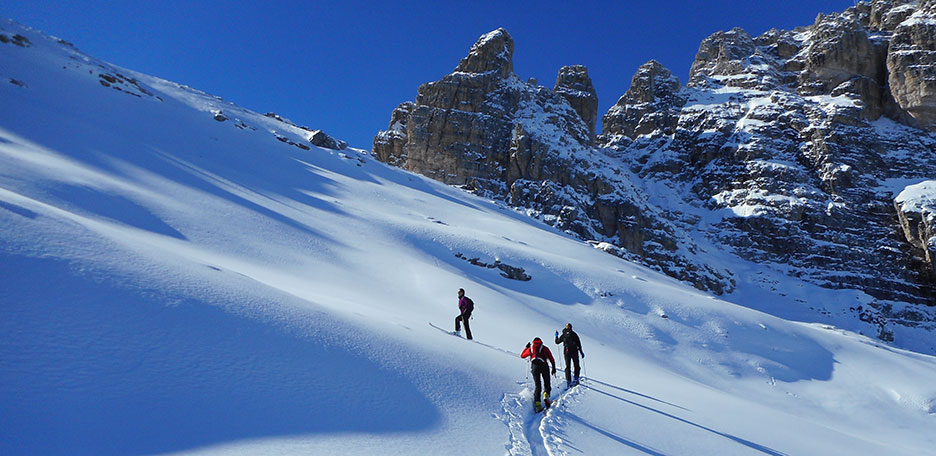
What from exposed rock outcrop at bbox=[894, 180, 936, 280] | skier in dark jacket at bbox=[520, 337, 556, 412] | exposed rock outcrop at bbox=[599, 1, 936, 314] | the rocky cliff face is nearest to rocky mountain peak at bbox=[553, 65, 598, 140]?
the rocky cliff face

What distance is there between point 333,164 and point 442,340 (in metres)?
38.8

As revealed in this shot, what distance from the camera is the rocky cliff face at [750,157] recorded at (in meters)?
60.0

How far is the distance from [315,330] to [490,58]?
74.7 metres

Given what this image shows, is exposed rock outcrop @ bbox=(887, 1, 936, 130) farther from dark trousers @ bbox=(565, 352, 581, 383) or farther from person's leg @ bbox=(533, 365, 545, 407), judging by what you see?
person's leg @ bbox=(533, 365, 545, 407)

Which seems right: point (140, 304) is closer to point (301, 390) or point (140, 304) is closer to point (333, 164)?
point (301, 390)

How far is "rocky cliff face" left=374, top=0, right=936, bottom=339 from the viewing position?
60.0m

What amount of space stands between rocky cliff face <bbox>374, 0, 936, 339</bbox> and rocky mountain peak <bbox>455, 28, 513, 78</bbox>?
0.24 metres

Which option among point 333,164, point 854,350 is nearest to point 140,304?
point 854,350

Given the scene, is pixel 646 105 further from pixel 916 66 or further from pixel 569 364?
pixel 569 364

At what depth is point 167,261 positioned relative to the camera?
8.49 m

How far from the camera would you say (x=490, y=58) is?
7562cm

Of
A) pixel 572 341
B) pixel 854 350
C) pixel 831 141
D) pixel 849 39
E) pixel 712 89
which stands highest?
pixel 849 39

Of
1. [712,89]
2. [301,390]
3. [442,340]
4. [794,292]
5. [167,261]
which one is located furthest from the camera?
[712,89]

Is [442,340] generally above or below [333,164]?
below
